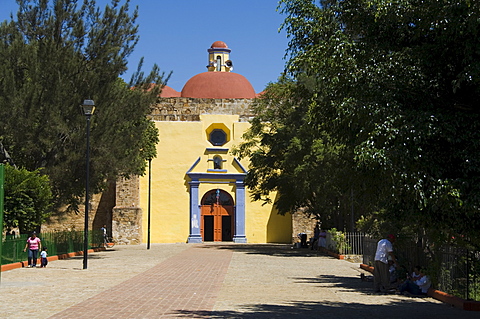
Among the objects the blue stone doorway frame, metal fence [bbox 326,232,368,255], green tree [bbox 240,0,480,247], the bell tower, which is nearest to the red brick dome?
the bell tower

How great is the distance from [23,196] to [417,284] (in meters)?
14.6

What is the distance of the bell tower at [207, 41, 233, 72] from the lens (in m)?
61.5

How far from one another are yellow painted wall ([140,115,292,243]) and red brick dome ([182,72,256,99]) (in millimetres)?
7728

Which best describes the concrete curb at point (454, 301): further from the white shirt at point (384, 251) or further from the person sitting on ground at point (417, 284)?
the white shirt at point (384, 251)

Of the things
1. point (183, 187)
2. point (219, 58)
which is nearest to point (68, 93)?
point (183, 187)

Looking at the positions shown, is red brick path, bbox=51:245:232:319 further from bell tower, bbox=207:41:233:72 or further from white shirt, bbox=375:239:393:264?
bell tower, bbox=207:41:233:72

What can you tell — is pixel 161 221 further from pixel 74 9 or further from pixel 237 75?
pixel 74 9

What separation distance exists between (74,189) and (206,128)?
64.3ft

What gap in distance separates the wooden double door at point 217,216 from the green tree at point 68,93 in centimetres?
1723

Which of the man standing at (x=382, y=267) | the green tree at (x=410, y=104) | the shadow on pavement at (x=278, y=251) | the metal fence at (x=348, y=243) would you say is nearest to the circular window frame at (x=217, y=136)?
the shadow on pavement at (x=278, y=251)

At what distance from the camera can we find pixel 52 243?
27.2 metres

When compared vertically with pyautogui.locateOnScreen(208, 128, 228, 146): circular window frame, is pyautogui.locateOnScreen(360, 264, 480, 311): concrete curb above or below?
below

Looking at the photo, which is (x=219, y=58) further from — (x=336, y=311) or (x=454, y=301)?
(x=336, y=311)

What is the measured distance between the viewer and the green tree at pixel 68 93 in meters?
26.3
